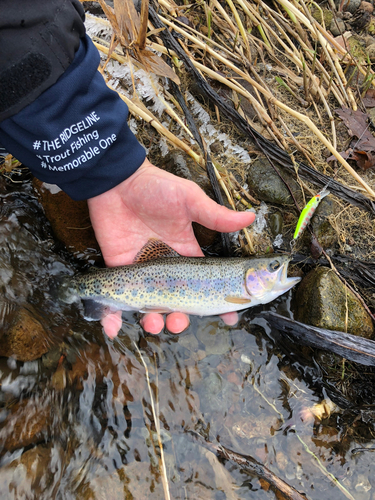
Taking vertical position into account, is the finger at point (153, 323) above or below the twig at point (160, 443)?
above

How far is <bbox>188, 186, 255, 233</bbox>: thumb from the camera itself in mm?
2854

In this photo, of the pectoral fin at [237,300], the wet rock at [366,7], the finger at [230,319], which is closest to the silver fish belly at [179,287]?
the pectoral fin at [237,300]

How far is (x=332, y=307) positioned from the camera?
10.3 ft

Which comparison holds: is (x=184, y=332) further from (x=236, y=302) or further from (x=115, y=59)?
(x=115, y=59)

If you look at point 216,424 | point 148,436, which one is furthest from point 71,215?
point 216,424

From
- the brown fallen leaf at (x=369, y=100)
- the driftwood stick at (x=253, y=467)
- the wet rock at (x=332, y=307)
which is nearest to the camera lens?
the driftwood stick at (x=253, y=467)

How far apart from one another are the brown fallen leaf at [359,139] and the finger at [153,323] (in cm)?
245

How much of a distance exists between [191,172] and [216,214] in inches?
28.5

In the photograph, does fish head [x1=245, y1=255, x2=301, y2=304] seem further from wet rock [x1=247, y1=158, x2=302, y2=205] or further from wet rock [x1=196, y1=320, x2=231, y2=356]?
wet rock [x1=247, y1=158, x2=302, y2=205]

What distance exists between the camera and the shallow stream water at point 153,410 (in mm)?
2576

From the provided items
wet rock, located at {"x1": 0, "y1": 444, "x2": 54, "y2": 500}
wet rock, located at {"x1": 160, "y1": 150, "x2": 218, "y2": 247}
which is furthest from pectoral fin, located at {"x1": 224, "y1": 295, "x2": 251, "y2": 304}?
wet rock, located at {"x1": 0, "y1": 444, "x2": 54, "y2": 500}

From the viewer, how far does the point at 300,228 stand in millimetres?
3346

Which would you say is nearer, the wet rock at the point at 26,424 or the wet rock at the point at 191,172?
the wet rock at the point at 26,424

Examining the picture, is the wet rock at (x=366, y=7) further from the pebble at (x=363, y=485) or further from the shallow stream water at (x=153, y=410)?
the pebble at (x=363, y=485)
